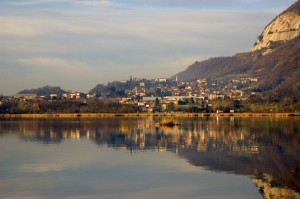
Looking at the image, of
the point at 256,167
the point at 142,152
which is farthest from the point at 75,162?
the point at 256,167

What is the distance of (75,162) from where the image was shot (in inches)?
1692

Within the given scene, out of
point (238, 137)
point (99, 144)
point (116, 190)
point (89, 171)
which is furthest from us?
point (238, 137)

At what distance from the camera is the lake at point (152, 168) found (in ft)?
102

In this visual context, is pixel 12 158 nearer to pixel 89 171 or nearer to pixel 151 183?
pixel 89 171

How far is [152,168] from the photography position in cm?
3972

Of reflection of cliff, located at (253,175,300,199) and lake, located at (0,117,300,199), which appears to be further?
lake, located at (0,117,300,199)

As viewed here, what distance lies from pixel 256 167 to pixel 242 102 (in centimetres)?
14737

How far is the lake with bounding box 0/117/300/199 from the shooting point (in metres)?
31.2

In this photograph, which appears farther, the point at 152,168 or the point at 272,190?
the point at 152,168

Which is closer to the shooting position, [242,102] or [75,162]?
[75,162]

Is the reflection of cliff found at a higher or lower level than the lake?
lower

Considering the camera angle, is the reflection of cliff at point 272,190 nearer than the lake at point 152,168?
A: Yes

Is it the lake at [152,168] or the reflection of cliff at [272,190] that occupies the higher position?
the lake at [152,168]

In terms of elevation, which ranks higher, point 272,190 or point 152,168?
point 152,168
